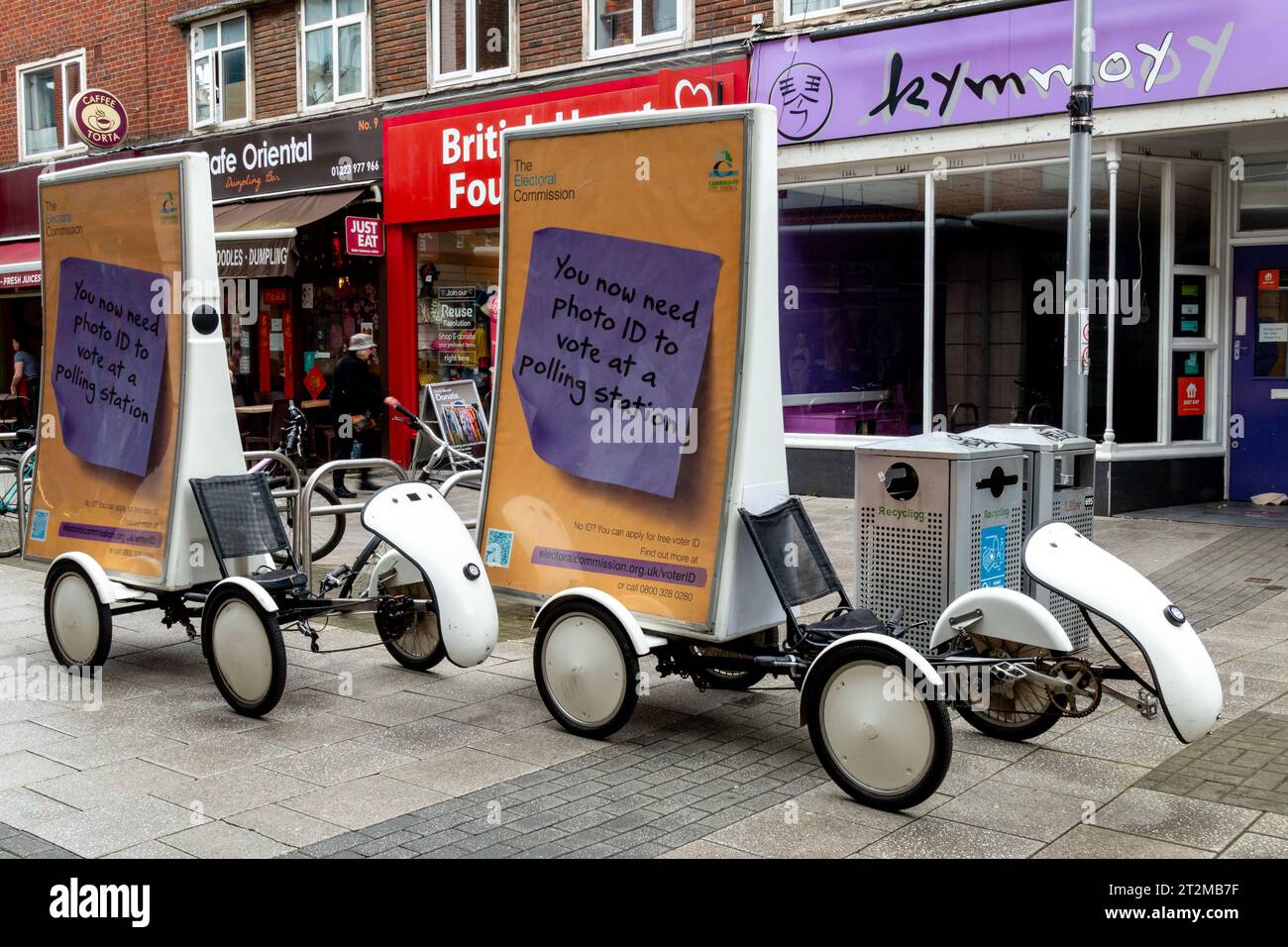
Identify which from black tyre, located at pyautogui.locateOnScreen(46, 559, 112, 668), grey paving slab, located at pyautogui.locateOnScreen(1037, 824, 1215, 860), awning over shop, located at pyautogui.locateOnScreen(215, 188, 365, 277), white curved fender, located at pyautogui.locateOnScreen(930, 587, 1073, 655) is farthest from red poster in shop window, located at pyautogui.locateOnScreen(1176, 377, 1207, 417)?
awning over shop, located at pyautogui.locateOnScreen(215, 188, 365, 277)

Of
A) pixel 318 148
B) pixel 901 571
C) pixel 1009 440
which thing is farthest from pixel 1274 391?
pixel 318 148

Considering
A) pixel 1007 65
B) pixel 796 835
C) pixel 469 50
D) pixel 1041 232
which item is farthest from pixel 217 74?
pixel 796 835

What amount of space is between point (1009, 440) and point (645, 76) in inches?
331

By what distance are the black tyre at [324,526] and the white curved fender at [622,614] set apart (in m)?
3.70

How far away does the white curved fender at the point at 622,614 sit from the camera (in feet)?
17.3

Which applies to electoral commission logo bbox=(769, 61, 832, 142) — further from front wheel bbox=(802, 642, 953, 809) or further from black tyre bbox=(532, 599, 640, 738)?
front wheel bbox=(802, 642, 953, 809)

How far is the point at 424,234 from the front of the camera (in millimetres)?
16297

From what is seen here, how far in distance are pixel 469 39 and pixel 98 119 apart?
21.8 ft

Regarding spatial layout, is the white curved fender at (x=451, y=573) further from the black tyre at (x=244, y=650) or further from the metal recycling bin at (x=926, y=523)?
the metal recycling bin at (x=926, y=523)

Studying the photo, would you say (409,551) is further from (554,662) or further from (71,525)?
(71,525)

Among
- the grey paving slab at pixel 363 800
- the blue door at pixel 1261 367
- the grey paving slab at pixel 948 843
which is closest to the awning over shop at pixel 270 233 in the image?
the blue door at pixel 1261 367

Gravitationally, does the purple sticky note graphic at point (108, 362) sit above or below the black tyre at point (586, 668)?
above

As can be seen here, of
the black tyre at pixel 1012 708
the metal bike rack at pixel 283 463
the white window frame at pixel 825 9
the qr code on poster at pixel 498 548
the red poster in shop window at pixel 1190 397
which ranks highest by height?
the white window frame at pixel 825 9
